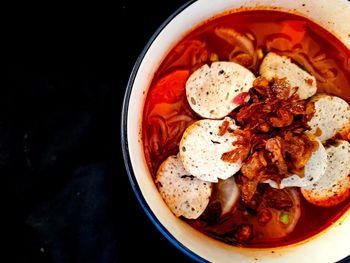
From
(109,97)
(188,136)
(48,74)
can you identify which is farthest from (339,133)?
(48,74)

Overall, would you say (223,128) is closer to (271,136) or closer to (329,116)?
(271,136)

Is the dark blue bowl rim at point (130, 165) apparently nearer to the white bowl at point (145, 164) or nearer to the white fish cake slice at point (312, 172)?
the white bowl at point (145, 164)

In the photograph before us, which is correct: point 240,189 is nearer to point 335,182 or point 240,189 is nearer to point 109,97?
point 335,182

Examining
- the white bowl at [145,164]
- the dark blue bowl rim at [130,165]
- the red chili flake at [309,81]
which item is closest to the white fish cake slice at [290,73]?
the red chili flake at [309,81]

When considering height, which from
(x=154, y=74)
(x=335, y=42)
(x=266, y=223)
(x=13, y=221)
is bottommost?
(x=13, y=221)

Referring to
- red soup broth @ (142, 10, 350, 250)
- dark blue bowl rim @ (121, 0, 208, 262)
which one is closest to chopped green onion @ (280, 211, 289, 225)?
red soup broth @ (142, 10, 350, 250)

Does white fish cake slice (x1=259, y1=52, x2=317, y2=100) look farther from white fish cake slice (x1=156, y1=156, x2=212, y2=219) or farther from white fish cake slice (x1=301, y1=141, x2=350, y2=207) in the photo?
white fish cake slice (x1=156, y1=156, x2=212, y2=219)
